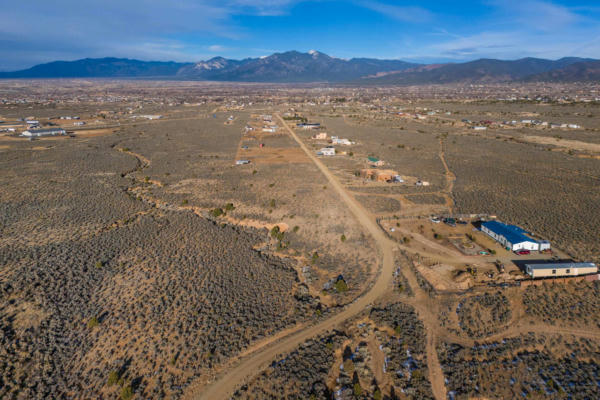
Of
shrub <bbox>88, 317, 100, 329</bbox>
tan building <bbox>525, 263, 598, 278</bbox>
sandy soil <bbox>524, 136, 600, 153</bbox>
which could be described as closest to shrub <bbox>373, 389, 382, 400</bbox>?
tan building <bbox>525, 263, 598, 278</bbox>

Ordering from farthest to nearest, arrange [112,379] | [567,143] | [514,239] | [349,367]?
[567,143]
[514,239]
[349,367]
[112,379]

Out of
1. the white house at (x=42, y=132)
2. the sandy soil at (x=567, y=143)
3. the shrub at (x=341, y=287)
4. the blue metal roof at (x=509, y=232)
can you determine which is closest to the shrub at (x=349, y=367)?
the shrub at (x=341, y=287)

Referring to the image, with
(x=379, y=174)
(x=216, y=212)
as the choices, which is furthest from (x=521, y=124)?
(x=216, y=212)

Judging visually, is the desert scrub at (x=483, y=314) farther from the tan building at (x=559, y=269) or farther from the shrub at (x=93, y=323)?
the shrub at (x=93, y=323)

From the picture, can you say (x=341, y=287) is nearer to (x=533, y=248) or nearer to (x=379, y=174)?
(x=533, y=248)

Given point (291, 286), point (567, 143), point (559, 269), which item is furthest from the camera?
point (567, 143)

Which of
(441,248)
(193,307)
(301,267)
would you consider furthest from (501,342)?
(193,307)
